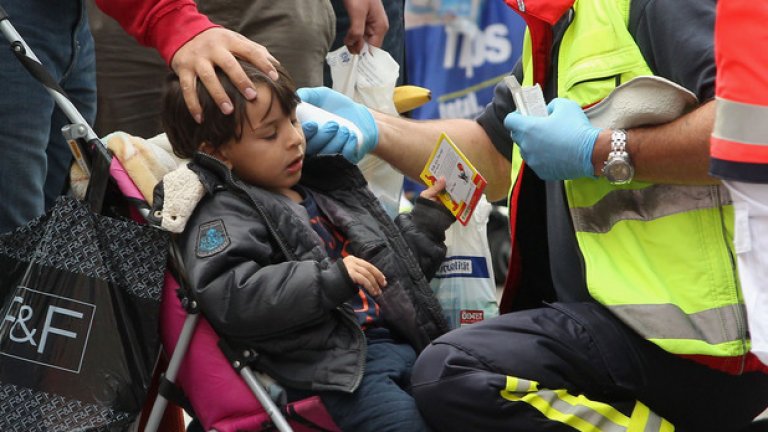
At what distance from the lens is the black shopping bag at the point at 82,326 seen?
8.31 feet

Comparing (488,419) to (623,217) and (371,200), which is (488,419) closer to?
(623,217)

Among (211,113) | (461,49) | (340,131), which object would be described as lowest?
(461,49)

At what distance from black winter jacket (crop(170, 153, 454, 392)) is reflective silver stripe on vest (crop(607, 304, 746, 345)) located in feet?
1.84

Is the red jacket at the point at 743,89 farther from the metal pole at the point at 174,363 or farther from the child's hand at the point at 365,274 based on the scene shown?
the metal pole at the point at 174,363

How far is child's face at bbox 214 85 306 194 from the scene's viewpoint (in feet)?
9.17

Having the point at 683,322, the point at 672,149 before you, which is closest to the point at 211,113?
the point at 672,149

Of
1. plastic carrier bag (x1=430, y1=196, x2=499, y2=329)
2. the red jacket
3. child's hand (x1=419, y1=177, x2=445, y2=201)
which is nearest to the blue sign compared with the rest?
plastic carrier bag (x1=430, y1=196, x2=499, y2=329)

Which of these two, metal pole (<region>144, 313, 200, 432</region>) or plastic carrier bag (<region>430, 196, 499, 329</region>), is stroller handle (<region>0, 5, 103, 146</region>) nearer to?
metal pole (<region>144, 313, 200, 432</region>)

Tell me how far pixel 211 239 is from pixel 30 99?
2.34 ft

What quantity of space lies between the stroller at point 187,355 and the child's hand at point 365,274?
0.27 metres

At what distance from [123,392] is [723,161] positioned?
132 centimetres

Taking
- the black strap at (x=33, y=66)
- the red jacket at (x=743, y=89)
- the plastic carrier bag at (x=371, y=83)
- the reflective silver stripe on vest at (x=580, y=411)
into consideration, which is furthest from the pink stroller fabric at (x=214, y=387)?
the plastic carrier bag at (x=371, y=83)

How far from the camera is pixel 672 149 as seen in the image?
245 cm

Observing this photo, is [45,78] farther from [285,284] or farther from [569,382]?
[569,382]
